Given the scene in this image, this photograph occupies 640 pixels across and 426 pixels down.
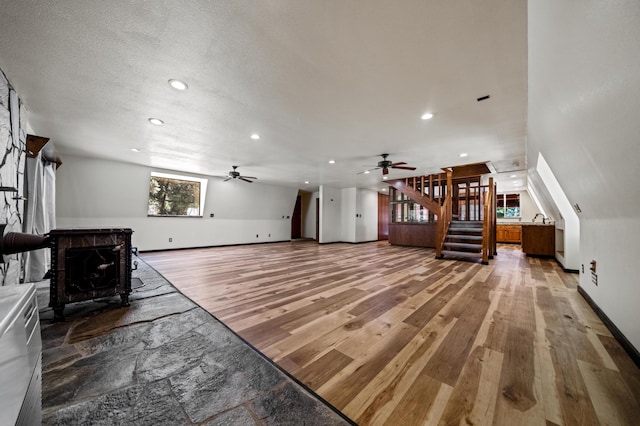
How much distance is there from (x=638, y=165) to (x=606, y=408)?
1.37 meters

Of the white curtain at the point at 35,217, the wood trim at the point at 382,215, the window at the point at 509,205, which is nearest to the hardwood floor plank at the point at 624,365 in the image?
the white curtain at the point at 35,217

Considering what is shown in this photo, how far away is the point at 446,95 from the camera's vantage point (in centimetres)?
272

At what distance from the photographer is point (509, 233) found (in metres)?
9.59

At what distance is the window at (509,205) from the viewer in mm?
10400

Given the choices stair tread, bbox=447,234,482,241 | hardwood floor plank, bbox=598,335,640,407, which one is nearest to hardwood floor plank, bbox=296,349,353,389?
hardwood floor plank, bbox=598,335,640,407

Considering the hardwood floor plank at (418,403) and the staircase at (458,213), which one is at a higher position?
the staircase at (458,213)

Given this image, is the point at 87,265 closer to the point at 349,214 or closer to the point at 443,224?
the point at 443,224

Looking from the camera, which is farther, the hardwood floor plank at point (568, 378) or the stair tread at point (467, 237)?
the stair tread at point (467, 237)

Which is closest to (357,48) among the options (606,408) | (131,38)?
(131,38)

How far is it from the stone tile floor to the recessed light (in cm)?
253

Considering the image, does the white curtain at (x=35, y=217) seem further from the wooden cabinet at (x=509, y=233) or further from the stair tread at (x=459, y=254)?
the wooden cabinet at (x=509, y=233)

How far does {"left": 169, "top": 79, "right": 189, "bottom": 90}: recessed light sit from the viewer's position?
2504 mm

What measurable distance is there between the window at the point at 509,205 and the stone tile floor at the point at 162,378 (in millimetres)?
12920

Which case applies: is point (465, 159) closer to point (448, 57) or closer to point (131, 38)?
point (448, 57)
